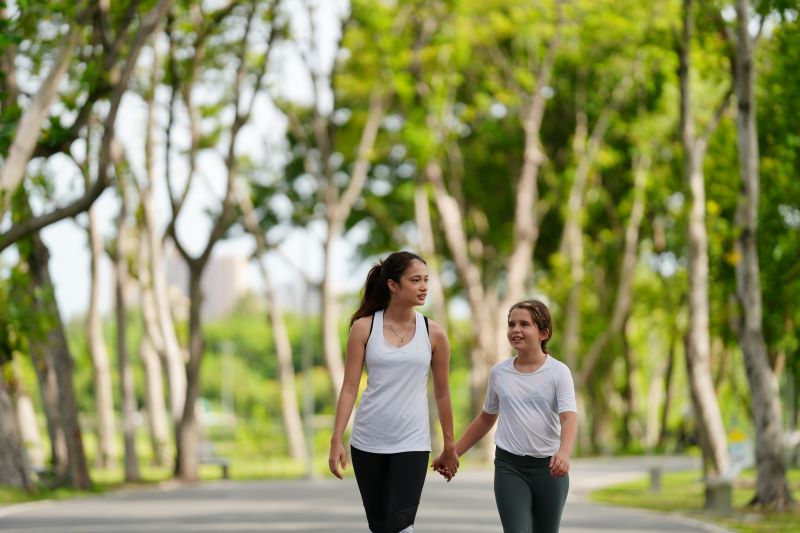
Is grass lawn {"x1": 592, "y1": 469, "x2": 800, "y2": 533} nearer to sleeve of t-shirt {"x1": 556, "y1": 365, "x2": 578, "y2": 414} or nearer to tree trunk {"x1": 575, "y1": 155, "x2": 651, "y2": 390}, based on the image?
tree trunk {"x1": 575, "y1": 155, "x2": 651, "y2": 390}

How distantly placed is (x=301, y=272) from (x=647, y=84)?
901cm

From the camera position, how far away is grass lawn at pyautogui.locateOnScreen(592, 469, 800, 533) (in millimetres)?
17516

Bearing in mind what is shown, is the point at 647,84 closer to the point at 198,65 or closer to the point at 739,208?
the point at 198,65

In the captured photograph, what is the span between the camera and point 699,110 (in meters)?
41.4

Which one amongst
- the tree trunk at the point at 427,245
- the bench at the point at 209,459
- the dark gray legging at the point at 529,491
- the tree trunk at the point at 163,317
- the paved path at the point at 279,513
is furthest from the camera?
the tree trunk at the point at 427,245

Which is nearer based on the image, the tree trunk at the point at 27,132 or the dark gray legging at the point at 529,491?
the dark gray legging at the point at 529,491

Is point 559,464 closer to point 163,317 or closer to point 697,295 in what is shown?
point 697,295

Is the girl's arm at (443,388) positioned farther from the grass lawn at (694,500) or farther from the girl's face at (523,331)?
the grass lawn at (694,500)

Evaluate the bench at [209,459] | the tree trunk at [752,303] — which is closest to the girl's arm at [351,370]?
the tree trunk at [752,303]

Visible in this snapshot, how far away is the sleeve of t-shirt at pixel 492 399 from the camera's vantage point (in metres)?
7.93

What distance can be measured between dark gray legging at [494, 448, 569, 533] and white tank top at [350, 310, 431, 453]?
1.42 ft

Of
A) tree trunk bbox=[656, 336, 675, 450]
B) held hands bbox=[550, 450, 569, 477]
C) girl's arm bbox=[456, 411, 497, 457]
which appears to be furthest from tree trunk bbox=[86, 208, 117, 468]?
held hands bbox=[550, 450, 569, 477]

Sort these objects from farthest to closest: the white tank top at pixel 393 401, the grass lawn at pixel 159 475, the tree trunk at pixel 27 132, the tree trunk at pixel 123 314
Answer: the tree trunk at pixel 123 314
the grass lawn at pixel 159 475
the tree trunk at pixel 27 132
the white tank top at pixel 393 401

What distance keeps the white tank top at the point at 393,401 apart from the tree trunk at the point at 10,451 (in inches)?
641
